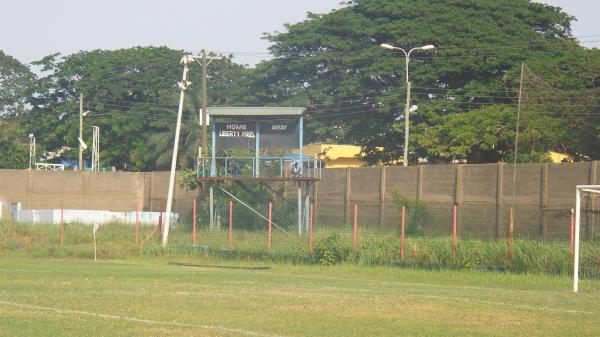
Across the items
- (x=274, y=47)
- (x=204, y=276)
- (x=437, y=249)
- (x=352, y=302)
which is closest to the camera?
(x=352, y=302)

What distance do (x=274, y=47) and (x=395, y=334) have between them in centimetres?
5920

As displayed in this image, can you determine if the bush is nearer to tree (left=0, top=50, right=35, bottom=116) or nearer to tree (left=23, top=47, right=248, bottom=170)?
tree (left=23, top=47, right=248, bottom=170)

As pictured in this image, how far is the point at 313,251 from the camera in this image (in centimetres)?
3212

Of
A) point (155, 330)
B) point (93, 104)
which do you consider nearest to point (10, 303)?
point (155, 330)

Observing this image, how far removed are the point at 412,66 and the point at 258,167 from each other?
79.2ft

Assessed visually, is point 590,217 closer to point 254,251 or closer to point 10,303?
point 254,251

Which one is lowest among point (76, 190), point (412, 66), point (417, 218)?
point (76, 190)

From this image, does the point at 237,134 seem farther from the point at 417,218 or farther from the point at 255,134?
the point at 417,218

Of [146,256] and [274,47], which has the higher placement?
[274,47]

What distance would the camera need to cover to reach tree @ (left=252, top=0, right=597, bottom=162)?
196 ft

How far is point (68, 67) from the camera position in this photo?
290 feet

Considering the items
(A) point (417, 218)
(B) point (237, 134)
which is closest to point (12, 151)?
(B) point (237, 134)

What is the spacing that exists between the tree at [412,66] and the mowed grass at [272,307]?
113 ft

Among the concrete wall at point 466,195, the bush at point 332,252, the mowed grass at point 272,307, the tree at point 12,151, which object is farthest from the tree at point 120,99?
the mowed grass at point 272,307
